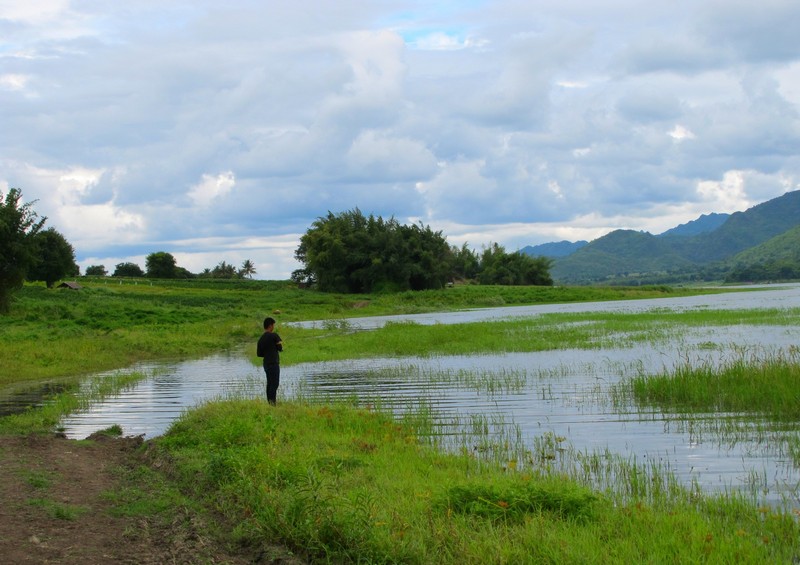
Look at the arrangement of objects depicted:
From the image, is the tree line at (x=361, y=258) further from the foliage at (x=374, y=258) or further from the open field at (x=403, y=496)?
the open field at (x=403, y=496)

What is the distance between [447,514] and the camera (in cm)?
798

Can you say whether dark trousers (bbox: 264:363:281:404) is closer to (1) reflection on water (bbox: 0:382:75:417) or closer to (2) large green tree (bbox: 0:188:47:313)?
(1) reflection on water (bbox: 0:382:75:417)

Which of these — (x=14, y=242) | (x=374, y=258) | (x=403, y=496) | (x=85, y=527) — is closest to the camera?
(x=85, y=527)

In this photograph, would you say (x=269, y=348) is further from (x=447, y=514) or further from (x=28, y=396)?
(x=28, y=396)

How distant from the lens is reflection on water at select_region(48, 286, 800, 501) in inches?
483

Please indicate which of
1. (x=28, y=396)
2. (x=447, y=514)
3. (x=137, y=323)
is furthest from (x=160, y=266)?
(x=447, y=514)

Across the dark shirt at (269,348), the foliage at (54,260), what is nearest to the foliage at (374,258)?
the foliage at (54,260)

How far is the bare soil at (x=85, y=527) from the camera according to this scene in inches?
284

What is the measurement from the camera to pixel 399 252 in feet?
341

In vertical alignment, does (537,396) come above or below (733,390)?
below

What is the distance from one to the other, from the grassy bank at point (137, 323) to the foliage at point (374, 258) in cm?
1128

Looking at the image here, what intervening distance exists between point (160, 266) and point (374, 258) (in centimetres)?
4773

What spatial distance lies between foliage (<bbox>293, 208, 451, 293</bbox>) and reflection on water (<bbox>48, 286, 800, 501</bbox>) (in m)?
69.5

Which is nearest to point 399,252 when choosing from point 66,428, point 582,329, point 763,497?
point 582,329
